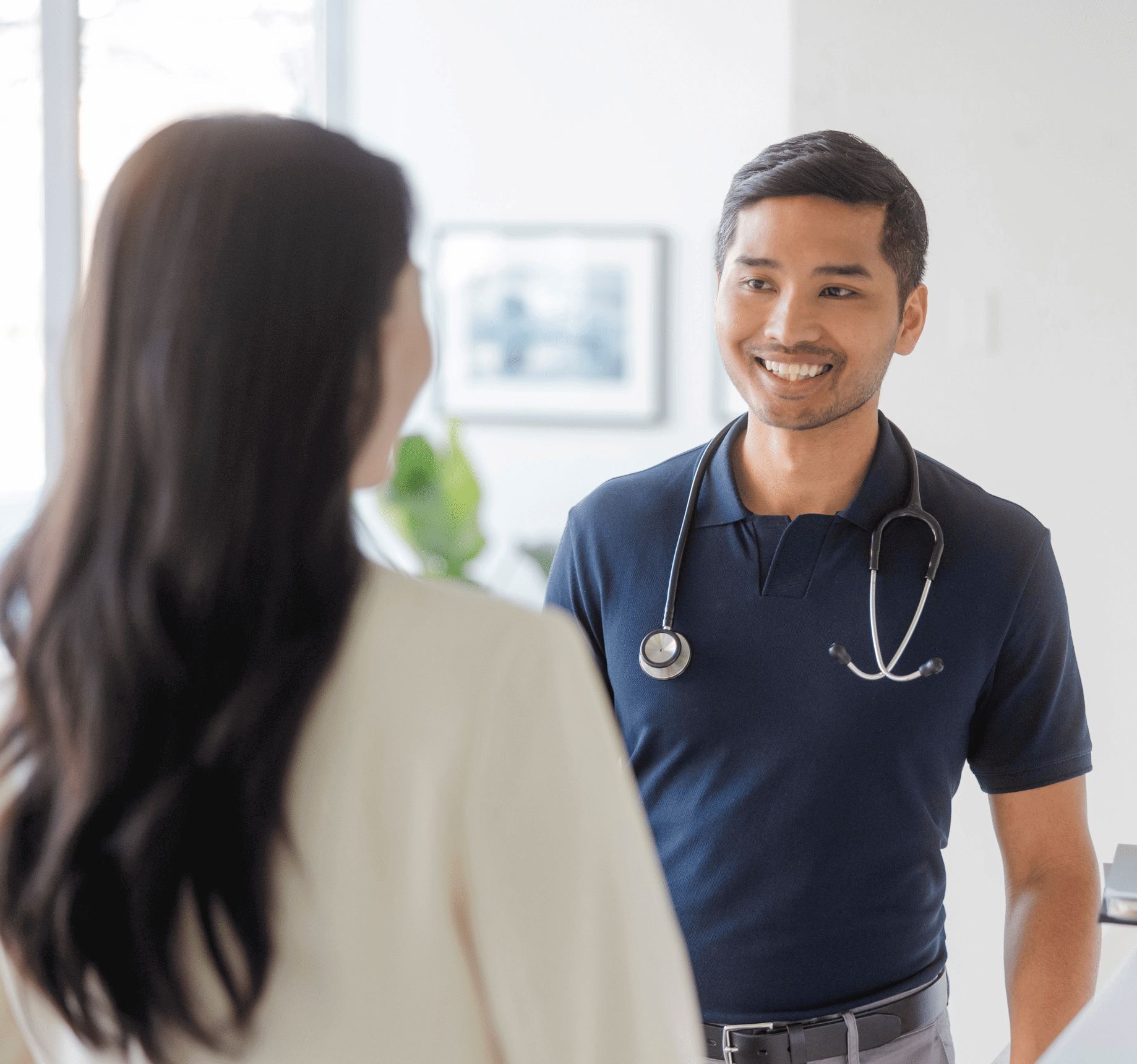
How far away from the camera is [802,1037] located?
110cm

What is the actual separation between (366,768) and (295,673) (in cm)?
6

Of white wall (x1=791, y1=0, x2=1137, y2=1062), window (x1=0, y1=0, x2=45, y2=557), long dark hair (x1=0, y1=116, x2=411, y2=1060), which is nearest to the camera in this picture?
long dark hair (x1=0, y1=116, x2=411, y2=1060)

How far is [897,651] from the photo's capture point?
1.16 meters

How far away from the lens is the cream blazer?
54cm

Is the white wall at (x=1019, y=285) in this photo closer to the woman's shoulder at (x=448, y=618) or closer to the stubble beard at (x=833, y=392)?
the stubble beard at (x=833, y=392)

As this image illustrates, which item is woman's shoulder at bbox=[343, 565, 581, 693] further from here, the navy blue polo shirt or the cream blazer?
the navy blue polo shirt

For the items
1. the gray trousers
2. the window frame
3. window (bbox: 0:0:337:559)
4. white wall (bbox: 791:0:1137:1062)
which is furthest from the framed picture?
the gray trousers

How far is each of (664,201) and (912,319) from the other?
1.79 meters

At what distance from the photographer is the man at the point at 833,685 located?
1.13 m

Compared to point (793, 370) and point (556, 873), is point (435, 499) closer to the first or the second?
point (793, 370)

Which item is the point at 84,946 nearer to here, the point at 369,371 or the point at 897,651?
the point at 369,371

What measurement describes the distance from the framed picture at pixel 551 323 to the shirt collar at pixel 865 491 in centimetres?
175

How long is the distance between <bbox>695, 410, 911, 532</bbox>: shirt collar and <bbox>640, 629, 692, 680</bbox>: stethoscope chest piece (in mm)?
144

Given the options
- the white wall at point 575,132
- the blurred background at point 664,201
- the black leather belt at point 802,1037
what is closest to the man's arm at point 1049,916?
the black leather belt at point 802,1037
